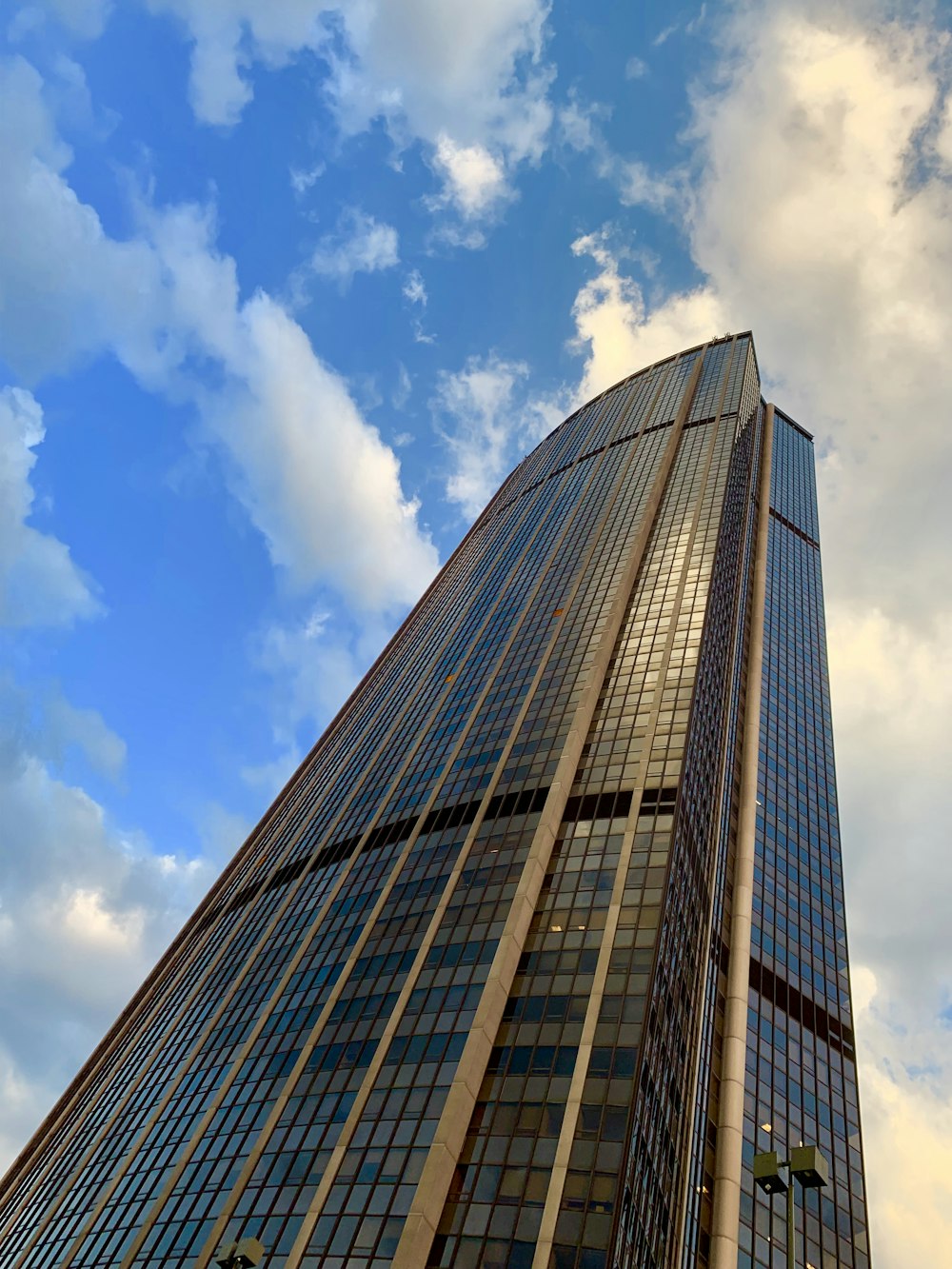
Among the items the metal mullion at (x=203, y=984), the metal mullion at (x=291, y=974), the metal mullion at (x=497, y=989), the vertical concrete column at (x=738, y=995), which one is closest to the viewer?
the metal mullion at (x=497, y=989)

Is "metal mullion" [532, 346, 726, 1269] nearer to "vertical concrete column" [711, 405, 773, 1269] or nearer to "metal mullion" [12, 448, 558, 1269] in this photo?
"vertical concrete column" [711, 405, 773, 1269]

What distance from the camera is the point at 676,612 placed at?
113188 mm

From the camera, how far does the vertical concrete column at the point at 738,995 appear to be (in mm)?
71812

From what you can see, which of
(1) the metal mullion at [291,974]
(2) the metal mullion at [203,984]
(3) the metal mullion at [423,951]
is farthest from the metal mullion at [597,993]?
(2) the metal mullion at [203,984]

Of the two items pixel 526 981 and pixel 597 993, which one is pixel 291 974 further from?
pixel 597 993

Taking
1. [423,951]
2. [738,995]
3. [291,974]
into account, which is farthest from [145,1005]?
[738,995]

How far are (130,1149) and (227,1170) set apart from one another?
55.0 ft

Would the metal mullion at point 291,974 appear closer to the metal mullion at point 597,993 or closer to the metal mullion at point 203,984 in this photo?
the metal mullion at point 203,984

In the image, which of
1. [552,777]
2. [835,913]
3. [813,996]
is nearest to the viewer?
[552,777]

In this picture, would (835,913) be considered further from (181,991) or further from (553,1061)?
(181,991)

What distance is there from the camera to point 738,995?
294ft

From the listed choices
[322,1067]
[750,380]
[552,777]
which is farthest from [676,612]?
[750,380]

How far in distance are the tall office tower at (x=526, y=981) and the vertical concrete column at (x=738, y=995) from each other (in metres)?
0.31

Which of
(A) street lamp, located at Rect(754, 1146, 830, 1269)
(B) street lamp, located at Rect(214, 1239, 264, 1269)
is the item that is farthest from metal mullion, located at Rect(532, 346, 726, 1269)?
(A) street lamp, located at Rect(754, 1146, 830, 1269)
